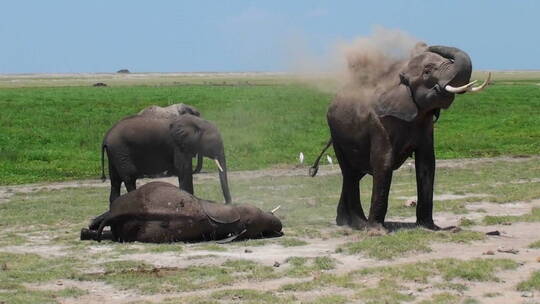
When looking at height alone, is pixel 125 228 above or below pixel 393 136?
below

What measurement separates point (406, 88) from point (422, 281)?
4430 millimetres

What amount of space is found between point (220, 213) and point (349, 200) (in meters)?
2.79

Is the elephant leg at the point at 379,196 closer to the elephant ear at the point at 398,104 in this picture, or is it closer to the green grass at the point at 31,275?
the elephant ear at the point at 398,104

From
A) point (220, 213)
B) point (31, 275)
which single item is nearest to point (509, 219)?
point (220, 213)

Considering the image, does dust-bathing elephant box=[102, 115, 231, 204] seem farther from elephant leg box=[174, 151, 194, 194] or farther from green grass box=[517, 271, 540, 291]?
green grass box=[517, 271, 540, 291]

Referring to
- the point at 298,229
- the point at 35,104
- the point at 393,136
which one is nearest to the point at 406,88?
the point at 393,136

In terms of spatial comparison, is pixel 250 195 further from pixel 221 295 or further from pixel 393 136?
pixel 221 295

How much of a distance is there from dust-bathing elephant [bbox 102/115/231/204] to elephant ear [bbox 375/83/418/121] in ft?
10.7

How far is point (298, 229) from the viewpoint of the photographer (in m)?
15.0

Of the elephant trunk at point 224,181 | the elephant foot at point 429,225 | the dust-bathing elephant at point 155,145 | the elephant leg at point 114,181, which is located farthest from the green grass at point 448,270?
the elephant leg at point 114,181

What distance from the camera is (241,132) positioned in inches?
1187

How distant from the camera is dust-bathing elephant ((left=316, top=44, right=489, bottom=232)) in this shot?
13781 millimetres

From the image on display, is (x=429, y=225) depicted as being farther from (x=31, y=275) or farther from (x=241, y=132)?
(x=241, y=132)

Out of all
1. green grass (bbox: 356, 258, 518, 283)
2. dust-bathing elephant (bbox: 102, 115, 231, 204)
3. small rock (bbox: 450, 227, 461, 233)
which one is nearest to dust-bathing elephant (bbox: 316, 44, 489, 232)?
small rock (bbox: 450, 227, 461, 233)
